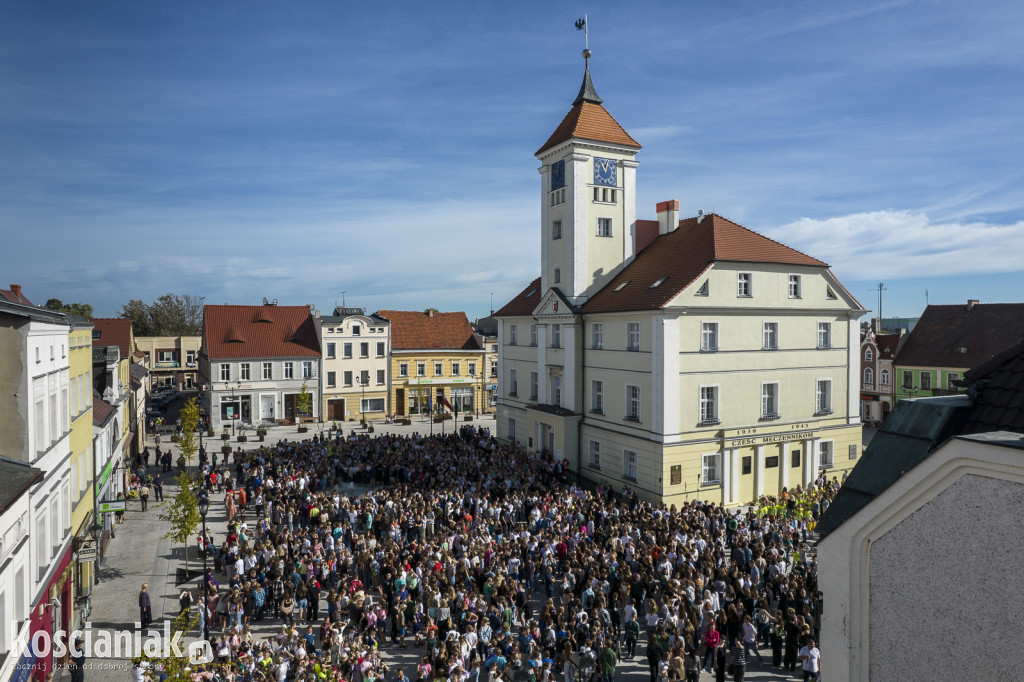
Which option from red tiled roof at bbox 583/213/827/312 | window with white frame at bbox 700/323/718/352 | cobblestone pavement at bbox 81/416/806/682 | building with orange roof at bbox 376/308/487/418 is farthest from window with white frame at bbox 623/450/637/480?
building with orange roof at bbox 376/308/487/418

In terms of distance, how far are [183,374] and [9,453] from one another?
72.7 m

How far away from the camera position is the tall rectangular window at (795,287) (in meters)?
32.9

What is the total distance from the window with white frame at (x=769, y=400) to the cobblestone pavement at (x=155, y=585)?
17.3 m

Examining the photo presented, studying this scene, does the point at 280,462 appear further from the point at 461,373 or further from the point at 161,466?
the point at 461,373

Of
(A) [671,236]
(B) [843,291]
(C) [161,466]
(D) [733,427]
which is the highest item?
(A) [671,236]

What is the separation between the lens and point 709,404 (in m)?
30.6

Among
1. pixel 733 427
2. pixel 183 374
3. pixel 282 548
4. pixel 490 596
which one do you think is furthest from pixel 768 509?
pixel 183 374

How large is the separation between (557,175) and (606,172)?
2755mm

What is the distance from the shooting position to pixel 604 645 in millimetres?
13820

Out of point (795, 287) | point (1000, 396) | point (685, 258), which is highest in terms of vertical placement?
point (685, 258)

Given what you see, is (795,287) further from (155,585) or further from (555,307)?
(155,585)

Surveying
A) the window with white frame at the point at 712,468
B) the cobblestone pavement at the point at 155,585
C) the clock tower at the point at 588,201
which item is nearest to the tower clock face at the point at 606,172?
the clock tower at the point at 588,201

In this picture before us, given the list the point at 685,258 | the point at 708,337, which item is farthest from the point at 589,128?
the point at 708,337

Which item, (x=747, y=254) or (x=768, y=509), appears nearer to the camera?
(x=768, y=509)
